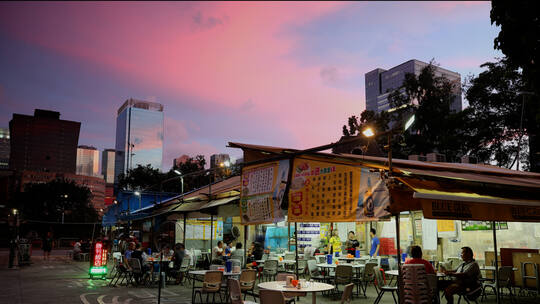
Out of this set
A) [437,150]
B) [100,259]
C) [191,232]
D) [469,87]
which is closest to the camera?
[100,259]

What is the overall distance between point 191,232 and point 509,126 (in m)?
20.9

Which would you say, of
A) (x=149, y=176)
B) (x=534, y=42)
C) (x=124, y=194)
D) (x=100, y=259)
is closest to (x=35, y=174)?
(x=149, y=176)

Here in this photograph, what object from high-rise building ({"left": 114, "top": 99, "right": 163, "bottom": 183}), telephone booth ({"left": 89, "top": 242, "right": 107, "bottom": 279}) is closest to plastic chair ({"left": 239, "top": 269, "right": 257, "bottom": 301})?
telephone booth ({"left": 89, "top": 242, "right": 107, "bottom": 279})

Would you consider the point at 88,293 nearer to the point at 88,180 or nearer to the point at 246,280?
the point at 246,280

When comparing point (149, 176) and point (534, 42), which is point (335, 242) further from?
point (149, 176)

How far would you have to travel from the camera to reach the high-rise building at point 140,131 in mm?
147625

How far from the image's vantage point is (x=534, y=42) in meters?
9.08

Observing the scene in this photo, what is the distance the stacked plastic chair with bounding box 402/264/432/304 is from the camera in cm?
679

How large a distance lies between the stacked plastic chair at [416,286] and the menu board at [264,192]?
2407 millimetres

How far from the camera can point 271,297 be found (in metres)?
6.25

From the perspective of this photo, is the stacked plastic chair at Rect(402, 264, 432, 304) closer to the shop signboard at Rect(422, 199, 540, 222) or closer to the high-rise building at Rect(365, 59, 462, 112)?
the shop signboard at Rect(422, 199, 540, 222)

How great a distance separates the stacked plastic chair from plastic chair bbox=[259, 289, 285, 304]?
2127 millimetres

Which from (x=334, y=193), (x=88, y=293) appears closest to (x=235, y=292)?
(x=334, y=193)

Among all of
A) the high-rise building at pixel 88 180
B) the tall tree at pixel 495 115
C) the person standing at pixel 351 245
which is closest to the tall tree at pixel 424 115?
the tall tree at pixel 495 115
